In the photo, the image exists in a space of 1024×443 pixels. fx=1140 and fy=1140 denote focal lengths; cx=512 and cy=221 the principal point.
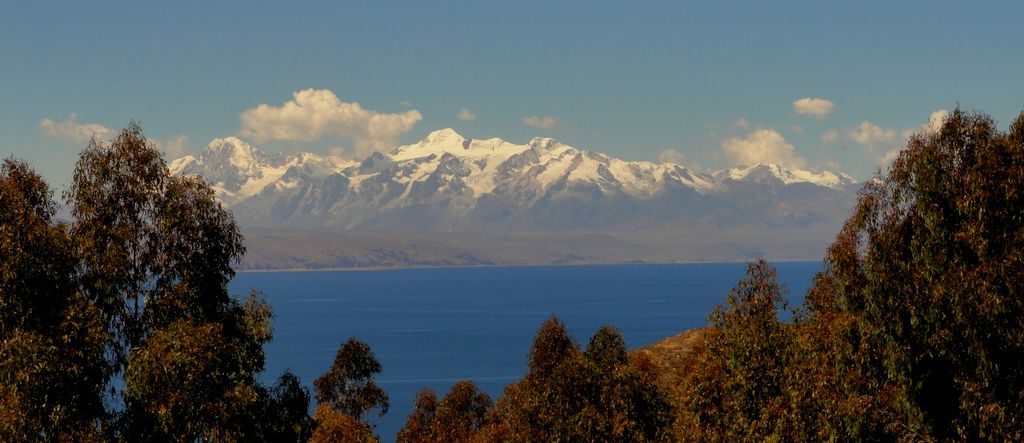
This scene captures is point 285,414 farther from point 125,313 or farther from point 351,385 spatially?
point 351,385

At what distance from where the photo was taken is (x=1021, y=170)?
31219 mm

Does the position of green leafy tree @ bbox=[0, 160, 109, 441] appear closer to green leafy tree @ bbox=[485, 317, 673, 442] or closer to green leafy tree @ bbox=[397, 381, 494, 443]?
green leafy tree @ bbox=[485, 317, 673, 442]

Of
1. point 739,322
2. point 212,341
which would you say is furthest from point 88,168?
point 739,322

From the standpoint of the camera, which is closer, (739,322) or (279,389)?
(279,389)

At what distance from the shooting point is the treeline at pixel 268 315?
3131 centimetres

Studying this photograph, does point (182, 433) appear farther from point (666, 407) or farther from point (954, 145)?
point (954, 145)

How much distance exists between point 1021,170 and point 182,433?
81.6 feet

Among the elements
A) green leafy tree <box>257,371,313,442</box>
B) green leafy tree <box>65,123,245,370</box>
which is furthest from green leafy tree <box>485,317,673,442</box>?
green leafy tree <box>65,123,245,370</box>

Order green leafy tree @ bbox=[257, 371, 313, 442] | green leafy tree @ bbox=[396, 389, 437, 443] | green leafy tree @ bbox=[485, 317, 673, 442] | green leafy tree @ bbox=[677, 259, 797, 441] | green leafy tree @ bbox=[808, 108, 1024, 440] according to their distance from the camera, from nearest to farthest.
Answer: green leafy tree @ bbox=[808, 108, 1024, 440] → green leafy tree @ bbox=[257, 371, 313, 442] → green leafy tree @ bbox=[677, 259, 797, 441] → green leafy tree @ bbox=[485, 317, 673, 442] → green leafy tree @ bbox=[396, 389, 437, 443]

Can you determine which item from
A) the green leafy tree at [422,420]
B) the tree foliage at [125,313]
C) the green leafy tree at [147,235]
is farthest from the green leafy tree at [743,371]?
the green leafy tree at [422,420]

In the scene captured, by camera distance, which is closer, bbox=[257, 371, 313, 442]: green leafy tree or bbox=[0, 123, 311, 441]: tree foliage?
bbox=[0, 123, 311, 441]: tree foliage

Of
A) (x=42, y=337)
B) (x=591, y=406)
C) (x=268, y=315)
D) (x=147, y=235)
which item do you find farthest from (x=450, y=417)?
(x=42, y=337)

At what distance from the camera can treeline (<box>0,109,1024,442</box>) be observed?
31312 mm

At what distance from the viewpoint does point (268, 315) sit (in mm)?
39062
